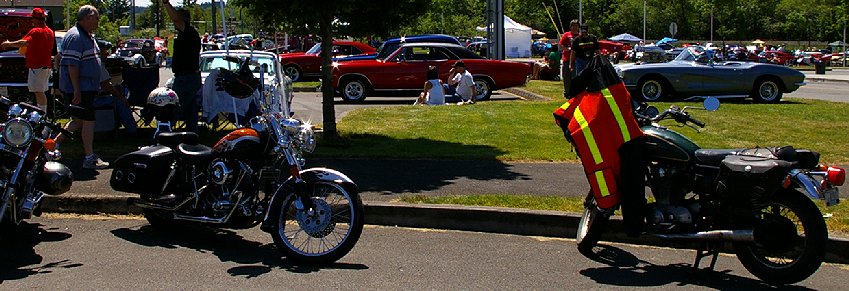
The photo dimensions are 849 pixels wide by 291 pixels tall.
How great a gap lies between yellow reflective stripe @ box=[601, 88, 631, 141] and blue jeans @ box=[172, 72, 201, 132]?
5908 mm

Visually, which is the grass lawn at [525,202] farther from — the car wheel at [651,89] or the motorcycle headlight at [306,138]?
the car wheel at [651,89]

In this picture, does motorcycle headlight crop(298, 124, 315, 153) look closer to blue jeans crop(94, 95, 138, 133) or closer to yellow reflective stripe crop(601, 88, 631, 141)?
yellow reflective stripe crop(601, 88, 631, 141)

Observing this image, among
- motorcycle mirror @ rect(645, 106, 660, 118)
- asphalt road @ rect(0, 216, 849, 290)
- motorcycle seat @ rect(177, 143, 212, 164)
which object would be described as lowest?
asphalt road @ rect(0, 216, 849, 290)

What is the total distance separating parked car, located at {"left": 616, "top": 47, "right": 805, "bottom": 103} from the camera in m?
20.6

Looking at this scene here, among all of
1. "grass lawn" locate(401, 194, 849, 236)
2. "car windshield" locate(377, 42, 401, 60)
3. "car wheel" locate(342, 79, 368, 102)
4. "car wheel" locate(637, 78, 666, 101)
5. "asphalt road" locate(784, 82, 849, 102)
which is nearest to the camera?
"grass lawn" locate(401, 194, 849, 236)

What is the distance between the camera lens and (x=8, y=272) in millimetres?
6375

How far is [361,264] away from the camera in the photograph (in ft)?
22.1

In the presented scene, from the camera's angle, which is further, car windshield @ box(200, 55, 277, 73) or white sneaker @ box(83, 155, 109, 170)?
car windshield @ box(200, 55, 277, 73)

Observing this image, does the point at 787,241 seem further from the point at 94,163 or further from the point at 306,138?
the point at 94,163

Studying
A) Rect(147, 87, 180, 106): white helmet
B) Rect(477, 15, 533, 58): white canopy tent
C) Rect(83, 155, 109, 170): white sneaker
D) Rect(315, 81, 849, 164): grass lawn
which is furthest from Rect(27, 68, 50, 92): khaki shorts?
Rect(477, 15, 533, 58): white canopy tent

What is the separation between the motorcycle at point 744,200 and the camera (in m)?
5.93

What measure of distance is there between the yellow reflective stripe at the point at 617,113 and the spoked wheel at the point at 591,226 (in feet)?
1.86

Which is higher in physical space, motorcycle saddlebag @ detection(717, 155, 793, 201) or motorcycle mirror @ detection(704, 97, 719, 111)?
motorcycle mirror @ detection(704, 97, 719, 111)

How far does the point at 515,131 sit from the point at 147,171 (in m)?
7.47
